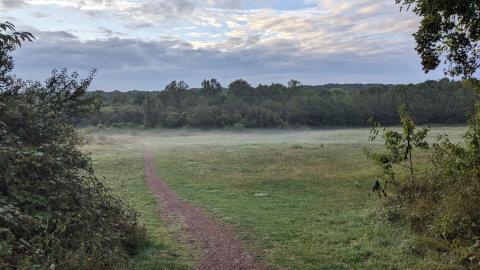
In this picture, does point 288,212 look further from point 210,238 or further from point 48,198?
point 48,198

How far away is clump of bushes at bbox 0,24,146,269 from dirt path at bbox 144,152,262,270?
184 cm

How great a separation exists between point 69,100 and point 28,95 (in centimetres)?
209

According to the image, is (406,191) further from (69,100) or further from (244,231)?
(69,100)

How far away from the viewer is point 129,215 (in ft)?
37.2

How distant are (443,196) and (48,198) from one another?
10395 millimetres

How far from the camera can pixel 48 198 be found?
814 centimetres

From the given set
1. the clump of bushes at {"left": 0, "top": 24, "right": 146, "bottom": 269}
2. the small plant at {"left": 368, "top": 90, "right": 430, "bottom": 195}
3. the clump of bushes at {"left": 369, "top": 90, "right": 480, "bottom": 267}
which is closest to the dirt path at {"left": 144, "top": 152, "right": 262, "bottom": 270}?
the clump of bushes at {"left": 0, "top": 24, "right": 146, "bottom": 269}

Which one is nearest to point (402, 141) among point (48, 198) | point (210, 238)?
point (210, 238)

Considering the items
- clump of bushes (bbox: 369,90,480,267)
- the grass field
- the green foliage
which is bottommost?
the grass field

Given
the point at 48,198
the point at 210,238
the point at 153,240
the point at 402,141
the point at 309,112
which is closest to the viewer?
the point at 48,198

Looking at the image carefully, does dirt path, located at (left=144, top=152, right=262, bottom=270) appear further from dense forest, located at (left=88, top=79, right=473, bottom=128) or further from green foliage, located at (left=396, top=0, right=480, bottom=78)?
dense forest, located at (left=88, top=79, right=473, bottom=128)

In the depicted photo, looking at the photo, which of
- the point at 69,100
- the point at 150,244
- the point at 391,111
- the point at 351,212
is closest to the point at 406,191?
the point at 351,212

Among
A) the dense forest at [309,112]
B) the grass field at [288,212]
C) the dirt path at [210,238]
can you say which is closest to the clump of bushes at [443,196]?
the grass field at [288,212]

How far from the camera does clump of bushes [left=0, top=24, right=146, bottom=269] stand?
6.78m
